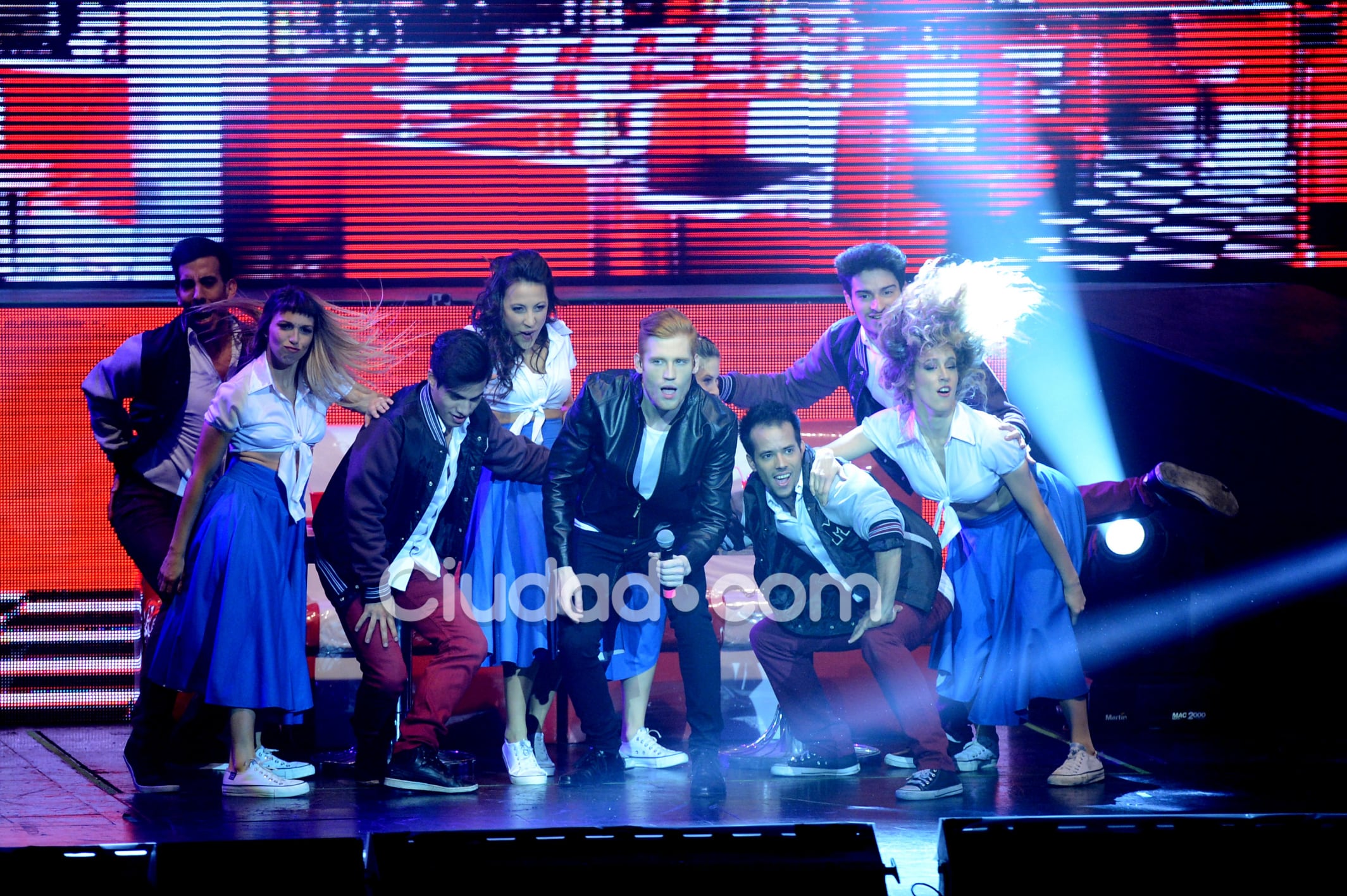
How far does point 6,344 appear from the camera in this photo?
516cm

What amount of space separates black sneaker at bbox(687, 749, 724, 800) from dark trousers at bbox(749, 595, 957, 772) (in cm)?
29

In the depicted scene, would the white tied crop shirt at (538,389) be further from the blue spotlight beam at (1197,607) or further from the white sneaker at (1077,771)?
the blue spotlight beam at (1197,607)

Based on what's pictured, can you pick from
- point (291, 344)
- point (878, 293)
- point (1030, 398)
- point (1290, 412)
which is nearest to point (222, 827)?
point (291, 344)

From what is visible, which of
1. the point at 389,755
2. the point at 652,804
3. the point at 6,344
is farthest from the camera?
the point at 6,344

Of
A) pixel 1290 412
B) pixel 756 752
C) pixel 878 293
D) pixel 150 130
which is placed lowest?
pixel 756 752

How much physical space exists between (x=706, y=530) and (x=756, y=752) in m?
0.75

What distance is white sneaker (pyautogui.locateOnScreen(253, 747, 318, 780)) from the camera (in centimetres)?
374

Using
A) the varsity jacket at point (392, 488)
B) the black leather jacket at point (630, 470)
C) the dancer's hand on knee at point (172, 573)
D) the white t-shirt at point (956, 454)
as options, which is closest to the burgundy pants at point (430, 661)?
the varsity jacket at point (392, 488)

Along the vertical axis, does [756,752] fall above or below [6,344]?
below

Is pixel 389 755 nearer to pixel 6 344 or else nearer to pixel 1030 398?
pixel 6 344

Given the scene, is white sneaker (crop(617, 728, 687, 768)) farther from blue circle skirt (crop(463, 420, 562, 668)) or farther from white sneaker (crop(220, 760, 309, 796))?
white sneaker (crop(220, 760, 309, 796))

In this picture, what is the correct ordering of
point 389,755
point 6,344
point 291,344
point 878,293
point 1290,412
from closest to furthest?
point 291,344 < point 389,755 < point 878,293 < point 1290,412 < point 6,344

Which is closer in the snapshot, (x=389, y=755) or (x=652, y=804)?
(x=652, y=804)

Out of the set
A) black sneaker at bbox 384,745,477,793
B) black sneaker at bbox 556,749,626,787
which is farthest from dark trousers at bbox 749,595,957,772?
black sneaker at bbox 384,745,477,793
